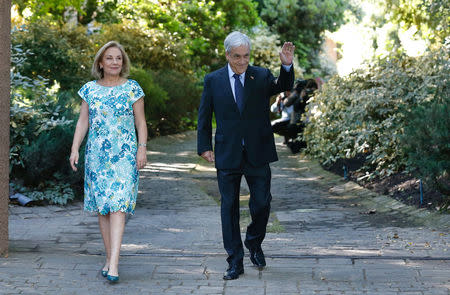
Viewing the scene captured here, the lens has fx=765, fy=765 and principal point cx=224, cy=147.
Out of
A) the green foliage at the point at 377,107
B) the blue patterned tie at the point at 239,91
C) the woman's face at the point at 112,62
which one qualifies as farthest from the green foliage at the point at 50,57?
the blue patterned tie at the point at 239,91

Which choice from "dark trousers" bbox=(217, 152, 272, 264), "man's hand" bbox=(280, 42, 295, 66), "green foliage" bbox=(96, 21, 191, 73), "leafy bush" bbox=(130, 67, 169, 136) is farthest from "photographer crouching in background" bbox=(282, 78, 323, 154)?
"man's hand" bbox=(280, 42, 295, 66)

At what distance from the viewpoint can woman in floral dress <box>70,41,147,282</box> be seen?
574 cm

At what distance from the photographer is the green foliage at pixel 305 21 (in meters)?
36.1

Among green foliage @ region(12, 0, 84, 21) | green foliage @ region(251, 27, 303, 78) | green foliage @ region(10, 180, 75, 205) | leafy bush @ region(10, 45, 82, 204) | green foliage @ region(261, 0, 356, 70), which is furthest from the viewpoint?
green foliage @ region(261, 0, 356, 70)

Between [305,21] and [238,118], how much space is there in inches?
1276

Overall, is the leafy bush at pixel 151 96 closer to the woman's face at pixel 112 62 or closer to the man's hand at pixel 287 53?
the woman's face at pixel 112 62

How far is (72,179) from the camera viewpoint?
999 centimetres

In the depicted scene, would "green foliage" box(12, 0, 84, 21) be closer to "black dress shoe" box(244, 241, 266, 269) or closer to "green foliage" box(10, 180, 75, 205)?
"green foliage" box(10, 180, 75, 205)

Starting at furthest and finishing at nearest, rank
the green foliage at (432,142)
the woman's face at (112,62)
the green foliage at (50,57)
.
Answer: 1. the green foliage at (50,57)
2. the green foliage at (432,142)
3. the woman's face at (112,62)

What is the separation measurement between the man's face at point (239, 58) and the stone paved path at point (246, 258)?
5.17 feet

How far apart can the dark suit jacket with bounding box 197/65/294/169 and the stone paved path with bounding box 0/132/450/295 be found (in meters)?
0.93

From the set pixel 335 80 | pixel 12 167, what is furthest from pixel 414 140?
pixel 335 80

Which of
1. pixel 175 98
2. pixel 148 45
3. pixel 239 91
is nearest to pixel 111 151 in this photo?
pixel 239 91

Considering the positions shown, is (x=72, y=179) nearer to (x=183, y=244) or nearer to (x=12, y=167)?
(x=12, y=167)
